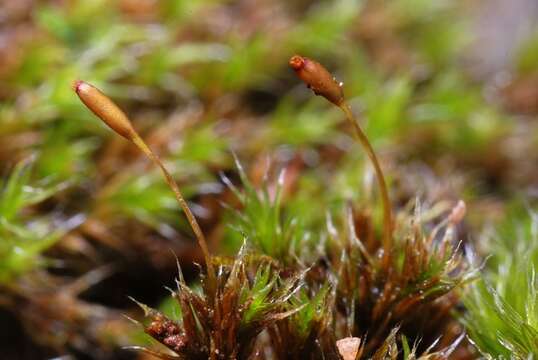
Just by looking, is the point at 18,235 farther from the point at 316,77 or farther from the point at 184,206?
the point at 316,77

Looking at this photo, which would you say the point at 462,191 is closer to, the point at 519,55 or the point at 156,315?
the point at 519,55

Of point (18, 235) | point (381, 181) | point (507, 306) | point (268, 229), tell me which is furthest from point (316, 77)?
point (18, 235)

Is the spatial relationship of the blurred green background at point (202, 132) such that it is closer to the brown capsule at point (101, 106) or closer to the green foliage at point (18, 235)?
the green foliage at point (18, 235)

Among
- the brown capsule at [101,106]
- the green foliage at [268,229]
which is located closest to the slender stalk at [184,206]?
the brown capsule at [101,106]

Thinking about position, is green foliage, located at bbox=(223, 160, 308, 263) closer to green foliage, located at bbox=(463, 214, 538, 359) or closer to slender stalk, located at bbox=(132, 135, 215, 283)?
slender stalk, located at bbox=(132, 135, 215, 283)

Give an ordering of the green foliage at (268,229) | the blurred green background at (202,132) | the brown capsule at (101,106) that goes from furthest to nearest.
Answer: the blurred green background at (202,132)
the green foliage at (268,229)
the brown capsule at (101,106)

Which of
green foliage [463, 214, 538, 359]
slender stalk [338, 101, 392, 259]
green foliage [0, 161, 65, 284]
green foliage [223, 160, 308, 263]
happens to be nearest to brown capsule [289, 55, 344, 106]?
slender stalk [338, 101, 392, 259]
